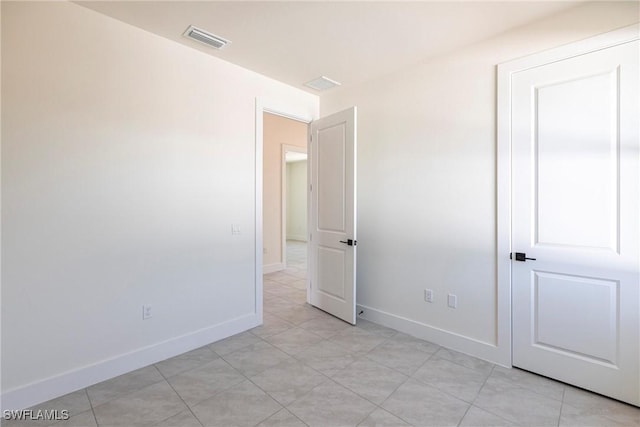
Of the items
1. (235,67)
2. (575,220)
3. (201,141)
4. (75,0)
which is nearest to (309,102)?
(235,67)

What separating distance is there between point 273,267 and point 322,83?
11.8 feet

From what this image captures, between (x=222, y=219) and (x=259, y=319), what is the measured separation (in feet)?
3.83

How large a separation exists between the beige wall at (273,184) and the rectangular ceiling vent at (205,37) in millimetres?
3054

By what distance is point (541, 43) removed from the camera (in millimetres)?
2264

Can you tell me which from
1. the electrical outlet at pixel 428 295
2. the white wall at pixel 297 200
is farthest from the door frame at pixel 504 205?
the white wall at pixel 297 200

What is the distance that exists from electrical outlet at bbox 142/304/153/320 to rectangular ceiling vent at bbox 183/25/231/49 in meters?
2.25

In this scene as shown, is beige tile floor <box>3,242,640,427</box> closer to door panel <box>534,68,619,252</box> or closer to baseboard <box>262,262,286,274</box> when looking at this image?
door panel <box>534,68,619,252</box>

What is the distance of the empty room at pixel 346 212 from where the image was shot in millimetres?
1944

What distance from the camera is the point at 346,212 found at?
3.33 metres

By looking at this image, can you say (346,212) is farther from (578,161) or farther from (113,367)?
(113,367)

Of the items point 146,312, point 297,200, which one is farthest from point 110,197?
point 297,200

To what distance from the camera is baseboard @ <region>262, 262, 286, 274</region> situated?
5695mm

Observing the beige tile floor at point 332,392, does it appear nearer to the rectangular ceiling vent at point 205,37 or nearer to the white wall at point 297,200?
the rectangular ceiling vent at point 205,37

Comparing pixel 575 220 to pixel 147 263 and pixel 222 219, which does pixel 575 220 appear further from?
pixel 147 263
